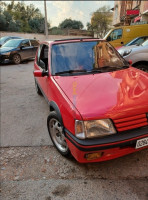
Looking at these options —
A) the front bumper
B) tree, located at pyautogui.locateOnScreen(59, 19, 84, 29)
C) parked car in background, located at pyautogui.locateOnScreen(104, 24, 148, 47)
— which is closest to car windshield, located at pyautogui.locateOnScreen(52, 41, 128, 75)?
the front bumper

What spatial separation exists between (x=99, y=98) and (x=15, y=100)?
324 centimetres

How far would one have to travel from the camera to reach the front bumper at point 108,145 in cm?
157

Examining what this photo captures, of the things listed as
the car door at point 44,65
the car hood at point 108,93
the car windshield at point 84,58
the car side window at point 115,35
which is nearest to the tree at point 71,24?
the car side window at point 115,35

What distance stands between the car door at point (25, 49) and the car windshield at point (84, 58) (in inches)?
317

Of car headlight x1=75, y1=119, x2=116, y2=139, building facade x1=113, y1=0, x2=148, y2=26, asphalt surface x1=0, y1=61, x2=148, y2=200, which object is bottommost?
asphalt surface x1=0, y1=61, x2=148, y2=200

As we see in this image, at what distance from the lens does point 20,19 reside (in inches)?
1716

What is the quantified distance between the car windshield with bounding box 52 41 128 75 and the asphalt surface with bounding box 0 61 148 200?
1.30 m

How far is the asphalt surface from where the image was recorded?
5.59ft

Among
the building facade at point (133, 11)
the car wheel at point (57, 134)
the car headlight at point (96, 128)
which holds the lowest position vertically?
the car wheel at point (57, 134)

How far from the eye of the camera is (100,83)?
210cm

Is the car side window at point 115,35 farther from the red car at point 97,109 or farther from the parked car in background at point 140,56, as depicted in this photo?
the red car at point 97,109

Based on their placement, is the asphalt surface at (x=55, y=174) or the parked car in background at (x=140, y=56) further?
the parked car in background at (x=140, y=56)

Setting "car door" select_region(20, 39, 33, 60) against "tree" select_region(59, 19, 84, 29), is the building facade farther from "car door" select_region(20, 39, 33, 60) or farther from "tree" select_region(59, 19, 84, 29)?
"tree" select_region(59, 19, 84, 29)

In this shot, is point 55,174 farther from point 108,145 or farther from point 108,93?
point 108,93
